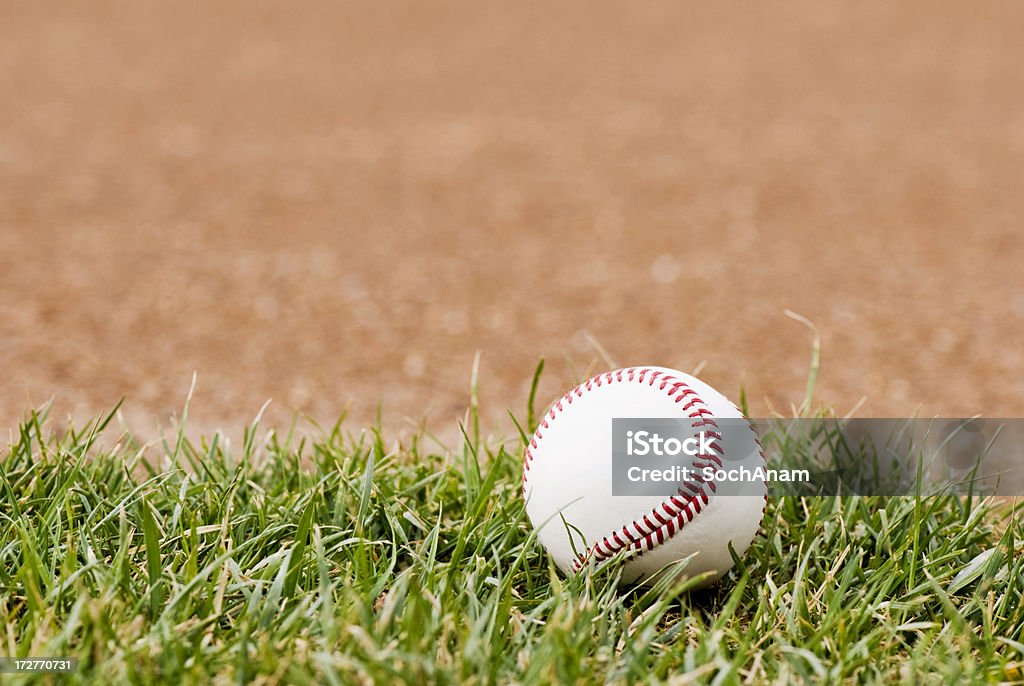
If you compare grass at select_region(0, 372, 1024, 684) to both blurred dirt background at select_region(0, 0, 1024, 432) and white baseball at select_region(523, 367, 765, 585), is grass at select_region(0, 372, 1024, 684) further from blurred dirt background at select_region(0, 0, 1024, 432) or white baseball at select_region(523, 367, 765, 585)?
blurred dirt background at select_region(0, 0, 1024, 432)

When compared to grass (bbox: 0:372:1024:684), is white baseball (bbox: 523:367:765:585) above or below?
above

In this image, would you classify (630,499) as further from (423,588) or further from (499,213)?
(499,213)

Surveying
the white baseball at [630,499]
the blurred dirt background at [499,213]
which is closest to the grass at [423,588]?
the white baseball at [630,499]

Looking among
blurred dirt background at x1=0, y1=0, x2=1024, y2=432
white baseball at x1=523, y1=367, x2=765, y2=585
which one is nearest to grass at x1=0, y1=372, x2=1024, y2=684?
white baseball at x1=523, y1=367, x2=765, y2=585

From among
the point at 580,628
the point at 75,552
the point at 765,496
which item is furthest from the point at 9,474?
the point at 765,496

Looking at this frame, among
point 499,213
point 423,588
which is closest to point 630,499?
point 423,588

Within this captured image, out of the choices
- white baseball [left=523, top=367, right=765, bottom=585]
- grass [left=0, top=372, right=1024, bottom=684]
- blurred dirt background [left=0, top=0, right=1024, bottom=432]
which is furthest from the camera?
blurred dirt background [left=0, top=0, right=1024, bottom=432]
